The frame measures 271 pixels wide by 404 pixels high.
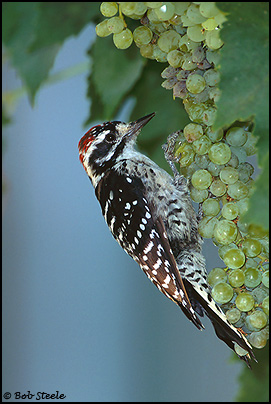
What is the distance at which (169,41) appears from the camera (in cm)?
43

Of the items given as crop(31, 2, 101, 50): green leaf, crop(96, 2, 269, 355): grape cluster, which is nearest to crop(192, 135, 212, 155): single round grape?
crop(96, 2, 269, 355): grape cluster

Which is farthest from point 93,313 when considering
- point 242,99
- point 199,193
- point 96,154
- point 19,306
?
point 242,99

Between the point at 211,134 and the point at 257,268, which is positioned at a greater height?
the point at 211,134

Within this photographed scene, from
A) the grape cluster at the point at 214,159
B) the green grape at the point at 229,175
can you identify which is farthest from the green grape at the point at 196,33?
the green grape at the point at 229,175

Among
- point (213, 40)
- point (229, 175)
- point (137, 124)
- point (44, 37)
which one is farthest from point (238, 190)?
point (44, 37)

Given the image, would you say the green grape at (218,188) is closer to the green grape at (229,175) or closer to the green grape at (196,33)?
the green grape at (229,175)

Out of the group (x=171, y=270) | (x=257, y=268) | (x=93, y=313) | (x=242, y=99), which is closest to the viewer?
(x=242, y=99)

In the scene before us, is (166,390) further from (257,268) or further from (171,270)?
(257,268)

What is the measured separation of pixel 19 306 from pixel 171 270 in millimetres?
807

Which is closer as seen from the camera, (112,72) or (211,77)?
(211,77)

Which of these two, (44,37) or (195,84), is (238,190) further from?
(44,37)

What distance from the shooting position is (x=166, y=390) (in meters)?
1.29

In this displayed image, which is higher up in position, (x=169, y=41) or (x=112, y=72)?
(x=112, y=72)

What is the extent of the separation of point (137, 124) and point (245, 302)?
28 centimetres
